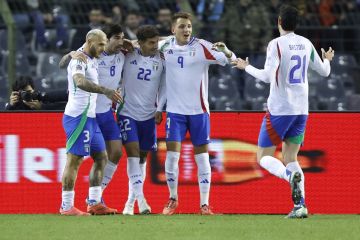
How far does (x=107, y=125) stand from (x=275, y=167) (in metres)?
1.96

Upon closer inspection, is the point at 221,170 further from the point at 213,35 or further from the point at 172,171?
the point at 213,35

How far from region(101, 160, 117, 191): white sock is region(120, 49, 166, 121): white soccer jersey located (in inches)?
21.7

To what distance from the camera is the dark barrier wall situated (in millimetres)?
11258

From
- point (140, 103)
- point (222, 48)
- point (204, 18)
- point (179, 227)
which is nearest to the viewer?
point (179, 227)

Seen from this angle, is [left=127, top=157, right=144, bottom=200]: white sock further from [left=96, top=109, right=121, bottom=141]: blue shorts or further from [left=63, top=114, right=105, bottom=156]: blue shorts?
[left=63, top=114, right=105, bottom=156]: blue shorts

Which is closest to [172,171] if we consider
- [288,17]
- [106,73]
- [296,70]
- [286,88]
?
[106,73]

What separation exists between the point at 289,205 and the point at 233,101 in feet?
14.3

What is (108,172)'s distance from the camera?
1097 centimetres

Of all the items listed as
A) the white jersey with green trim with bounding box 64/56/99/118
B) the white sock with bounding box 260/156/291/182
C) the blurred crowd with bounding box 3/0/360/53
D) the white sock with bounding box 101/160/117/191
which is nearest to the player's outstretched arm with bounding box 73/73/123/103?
the white jersey with green trim with bounding box 64/56/99/118

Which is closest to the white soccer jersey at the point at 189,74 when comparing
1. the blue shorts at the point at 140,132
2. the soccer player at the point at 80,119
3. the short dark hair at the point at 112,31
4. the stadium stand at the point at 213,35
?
the blue shorts at the point at 140,132

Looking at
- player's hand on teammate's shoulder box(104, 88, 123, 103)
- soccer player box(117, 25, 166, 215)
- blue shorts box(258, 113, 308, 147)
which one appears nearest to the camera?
blue shorts box(258, 113, 308, 147)

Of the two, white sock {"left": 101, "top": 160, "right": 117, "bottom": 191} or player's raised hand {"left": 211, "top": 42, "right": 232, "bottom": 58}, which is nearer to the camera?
player's raised hand {"left": 211, "top": 42, "right": 232, "bottom": 58}

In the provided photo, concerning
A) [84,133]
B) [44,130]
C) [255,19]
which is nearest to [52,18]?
[255,19]

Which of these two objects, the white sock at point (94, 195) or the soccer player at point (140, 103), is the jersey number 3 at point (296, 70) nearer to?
the soccer player at point (140, 103)
